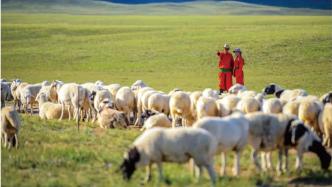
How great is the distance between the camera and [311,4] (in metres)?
174

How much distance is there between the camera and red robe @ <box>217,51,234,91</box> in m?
20.4

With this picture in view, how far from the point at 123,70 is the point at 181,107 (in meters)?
30.8

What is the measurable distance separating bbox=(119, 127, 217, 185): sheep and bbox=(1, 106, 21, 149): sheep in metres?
3.67

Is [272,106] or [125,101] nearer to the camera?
[272,106]

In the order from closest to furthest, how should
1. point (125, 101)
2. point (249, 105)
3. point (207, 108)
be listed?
point (249, 105) → point (207, 108) → point (125, 101)

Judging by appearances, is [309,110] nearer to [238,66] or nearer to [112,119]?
[112,119]

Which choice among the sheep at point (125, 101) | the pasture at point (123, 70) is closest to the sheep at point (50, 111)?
the pasture at point (123, 70)

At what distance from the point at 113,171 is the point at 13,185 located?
1813 mm

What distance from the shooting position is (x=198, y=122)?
10883 millimetres

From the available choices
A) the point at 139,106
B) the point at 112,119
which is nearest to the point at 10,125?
the point at 112,119

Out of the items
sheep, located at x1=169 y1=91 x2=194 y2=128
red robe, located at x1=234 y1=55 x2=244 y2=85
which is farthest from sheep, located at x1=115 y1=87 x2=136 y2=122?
red robe, located at x1=234 y1=55 x2=244 y2=85

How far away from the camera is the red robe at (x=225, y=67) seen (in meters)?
20.4

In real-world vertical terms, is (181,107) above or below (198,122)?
below

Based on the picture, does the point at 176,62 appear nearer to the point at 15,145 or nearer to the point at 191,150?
the point at 15,145
